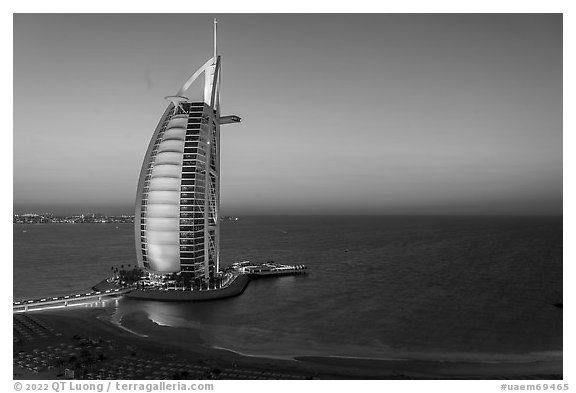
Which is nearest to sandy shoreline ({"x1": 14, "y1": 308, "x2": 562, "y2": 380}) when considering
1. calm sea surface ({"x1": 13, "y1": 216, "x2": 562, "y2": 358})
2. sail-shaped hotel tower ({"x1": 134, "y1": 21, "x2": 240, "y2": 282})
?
calm sea surface ({"x1": 13, "y1": 216, "x2": 562, "y2": 358})

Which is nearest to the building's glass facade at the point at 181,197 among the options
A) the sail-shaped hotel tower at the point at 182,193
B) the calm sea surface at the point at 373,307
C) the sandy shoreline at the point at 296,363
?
the sail-shaped hotel tower at the point at 182,193

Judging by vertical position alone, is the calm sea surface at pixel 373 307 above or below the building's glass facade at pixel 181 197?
below

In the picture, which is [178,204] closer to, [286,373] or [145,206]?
[145,206]

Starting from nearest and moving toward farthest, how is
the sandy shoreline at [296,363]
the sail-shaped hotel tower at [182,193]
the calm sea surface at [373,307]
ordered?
the sandy shoreline at [296,363] → the calm sea surface at [373,307] → the sail-shaped hotel tower at [182,193]

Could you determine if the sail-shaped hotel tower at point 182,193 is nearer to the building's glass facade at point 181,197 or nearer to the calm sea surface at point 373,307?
the building's glass facade at point 181,197

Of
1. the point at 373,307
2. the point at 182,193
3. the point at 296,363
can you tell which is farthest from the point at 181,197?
the point at 296,363

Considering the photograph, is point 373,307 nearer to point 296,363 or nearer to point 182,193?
point 296,363
